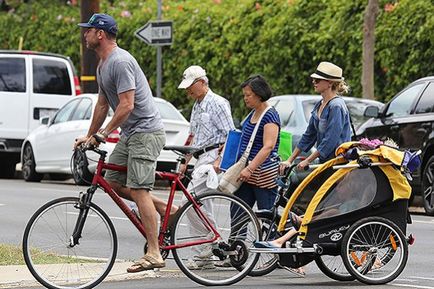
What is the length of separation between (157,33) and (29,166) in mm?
3144

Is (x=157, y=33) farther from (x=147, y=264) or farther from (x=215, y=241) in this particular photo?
(x=147, y=264)

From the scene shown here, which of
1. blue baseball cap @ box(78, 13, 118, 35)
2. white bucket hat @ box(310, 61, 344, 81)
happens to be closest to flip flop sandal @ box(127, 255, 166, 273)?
blue baseball cap @ box(78, 13, 118, 35)

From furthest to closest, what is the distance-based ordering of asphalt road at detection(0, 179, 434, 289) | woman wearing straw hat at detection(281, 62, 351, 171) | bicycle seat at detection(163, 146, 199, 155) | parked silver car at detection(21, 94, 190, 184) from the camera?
1. parked silver car at detection(21, 94, 190, 184)
2. woman wearing straw hat at detection(281, 62, 351, 171)
3. bicycle seat at detection(163, 146, 199, 155)
4. asphalt road at detection(0, 179, 434, 289)

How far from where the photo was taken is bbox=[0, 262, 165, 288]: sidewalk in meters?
10.4

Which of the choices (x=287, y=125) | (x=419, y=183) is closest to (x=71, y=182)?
(x=287, y=125)

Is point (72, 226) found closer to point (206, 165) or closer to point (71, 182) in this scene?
point (206, 165)

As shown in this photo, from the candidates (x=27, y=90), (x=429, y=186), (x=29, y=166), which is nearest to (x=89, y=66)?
(x=27, y=90)

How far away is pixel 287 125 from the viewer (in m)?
18.8

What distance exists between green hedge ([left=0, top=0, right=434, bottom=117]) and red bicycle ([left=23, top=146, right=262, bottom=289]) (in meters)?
11.3

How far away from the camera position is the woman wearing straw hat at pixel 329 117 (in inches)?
437

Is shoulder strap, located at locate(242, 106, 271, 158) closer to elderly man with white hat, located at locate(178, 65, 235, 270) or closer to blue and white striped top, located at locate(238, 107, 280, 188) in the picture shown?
blue and white striped top, located at locate(238, 107, 280, 188)

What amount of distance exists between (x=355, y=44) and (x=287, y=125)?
15.5 ft

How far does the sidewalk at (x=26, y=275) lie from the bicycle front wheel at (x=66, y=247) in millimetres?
455

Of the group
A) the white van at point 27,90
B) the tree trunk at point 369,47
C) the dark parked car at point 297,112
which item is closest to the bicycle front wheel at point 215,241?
the dark parked car at point 297,112
